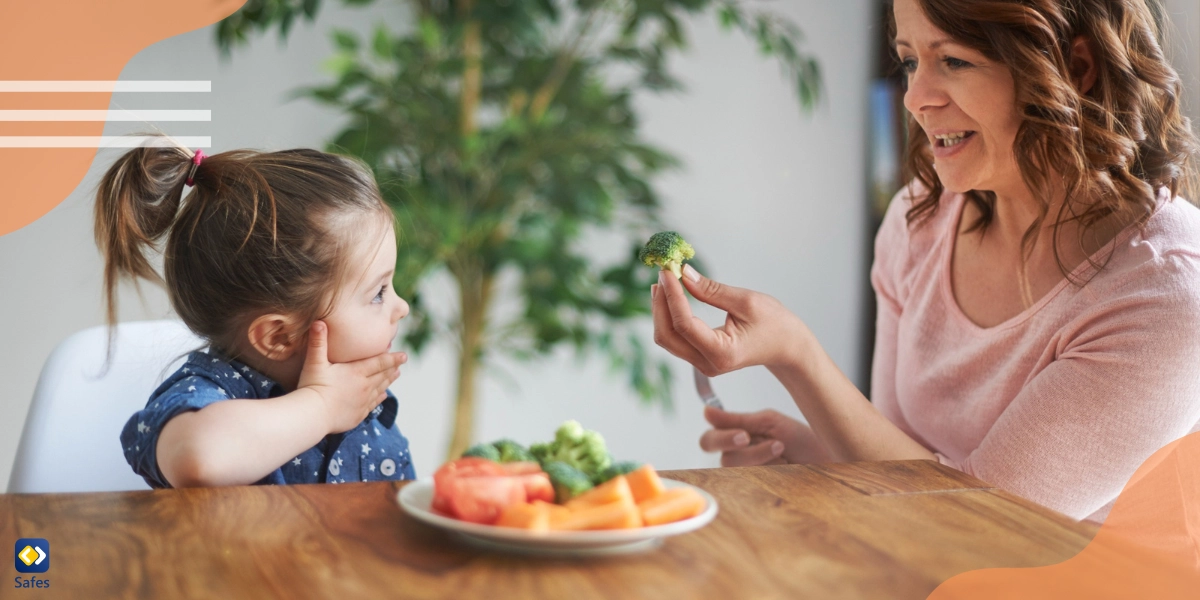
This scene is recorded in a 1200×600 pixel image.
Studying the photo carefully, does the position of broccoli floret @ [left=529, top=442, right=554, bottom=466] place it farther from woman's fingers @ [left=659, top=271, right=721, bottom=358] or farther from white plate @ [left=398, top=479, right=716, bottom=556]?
woman's fingers @ [left=659, top=271, right=721, bottom=358]

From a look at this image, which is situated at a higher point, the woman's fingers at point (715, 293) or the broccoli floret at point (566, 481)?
the woman's fingers at point (715, 293)

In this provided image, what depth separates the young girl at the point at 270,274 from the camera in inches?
43.3

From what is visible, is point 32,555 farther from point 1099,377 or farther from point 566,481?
point 1099,377

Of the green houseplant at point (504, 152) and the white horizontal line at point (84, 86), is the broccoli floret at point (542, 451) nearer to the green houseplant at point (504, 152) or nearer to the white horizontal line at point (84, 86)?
the green houseplant at point (504, 152)

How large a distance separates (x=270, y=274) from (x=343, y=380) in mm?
158

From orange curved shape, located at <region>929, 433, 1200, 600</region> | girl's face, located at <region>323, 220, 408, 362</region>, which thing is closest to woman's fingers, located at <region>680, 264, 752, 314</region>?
girl's face, located at <region>323, 220, 408, 362</region>

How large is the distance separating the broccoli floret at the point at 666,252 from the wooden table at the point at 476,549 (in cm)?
27

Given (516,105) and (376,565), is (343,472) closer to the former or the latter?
(376,565)

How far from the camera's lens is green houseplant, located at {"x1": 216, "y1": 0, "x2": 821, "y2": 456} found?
2.05m

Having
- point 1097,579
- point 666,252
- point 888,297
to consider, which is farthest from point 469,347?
point 1097,579

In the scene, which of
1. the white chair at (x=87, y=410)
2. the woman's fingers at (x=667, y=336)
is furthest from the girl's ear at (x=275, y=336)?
the woman's fingers at (x=667, y=336)

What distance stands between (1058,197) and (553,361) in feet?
5.50

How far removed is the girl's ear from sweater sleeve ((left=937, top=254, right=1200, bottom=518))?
836 mm

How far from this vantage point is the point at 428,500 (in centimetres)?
75
